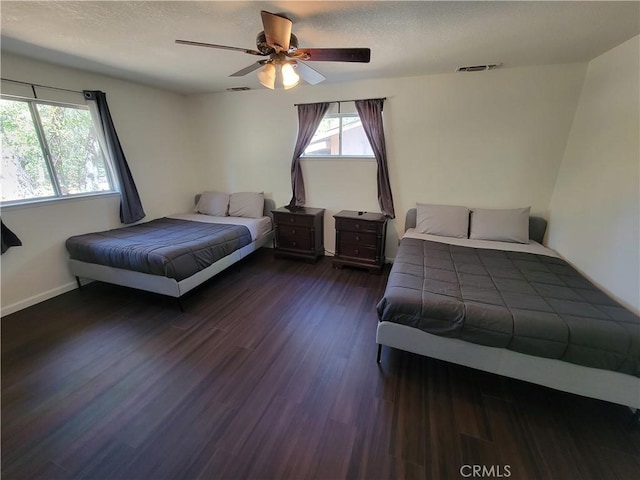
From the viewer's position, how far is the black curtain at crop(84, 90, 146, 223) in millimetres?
2883

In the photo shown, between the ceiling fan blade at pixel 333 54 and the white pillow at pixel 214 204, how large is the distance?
2.67 meters

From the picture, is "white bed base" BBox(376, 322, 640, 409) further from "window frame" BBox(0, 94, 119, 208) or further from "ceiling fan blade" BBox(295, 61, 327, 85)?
"window frame" BBox(0, 94, 119, 208)

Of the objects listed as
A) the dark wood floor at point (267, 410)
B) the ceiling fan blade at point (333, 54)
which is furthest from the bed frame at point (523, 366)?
the ceiling fan blade at point (333, 54)

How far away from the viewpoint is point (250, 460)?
4.14 ft

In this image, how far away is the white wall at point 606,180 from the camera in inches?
68.3

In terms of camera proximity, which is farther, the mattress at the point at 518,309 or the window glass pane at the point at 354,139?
the window glass pane at the point at 354,139

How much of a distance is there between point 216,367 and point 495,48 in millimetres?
3364

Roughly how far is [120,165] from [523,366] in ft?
14.3

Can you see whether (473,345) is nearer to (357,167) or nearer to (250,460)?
(250,460)

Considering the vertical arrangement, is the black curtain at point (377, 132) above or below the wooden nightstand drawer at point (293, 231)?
above

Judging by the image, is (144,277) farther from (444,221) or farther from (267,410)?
(444,221)

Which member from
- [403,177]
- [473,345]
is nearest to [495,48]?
[403,177]

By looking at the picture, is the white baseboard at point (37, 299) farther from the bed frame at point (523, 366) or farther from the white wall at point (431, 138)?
the bed frame at point (523, 366)

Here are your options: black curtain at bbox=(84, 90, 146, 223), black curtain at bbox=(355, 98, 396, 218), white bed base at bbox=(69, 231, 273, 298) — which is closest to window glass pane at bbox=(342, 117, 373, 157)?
black curtain at bbox=(355, 98, 396, 218)
